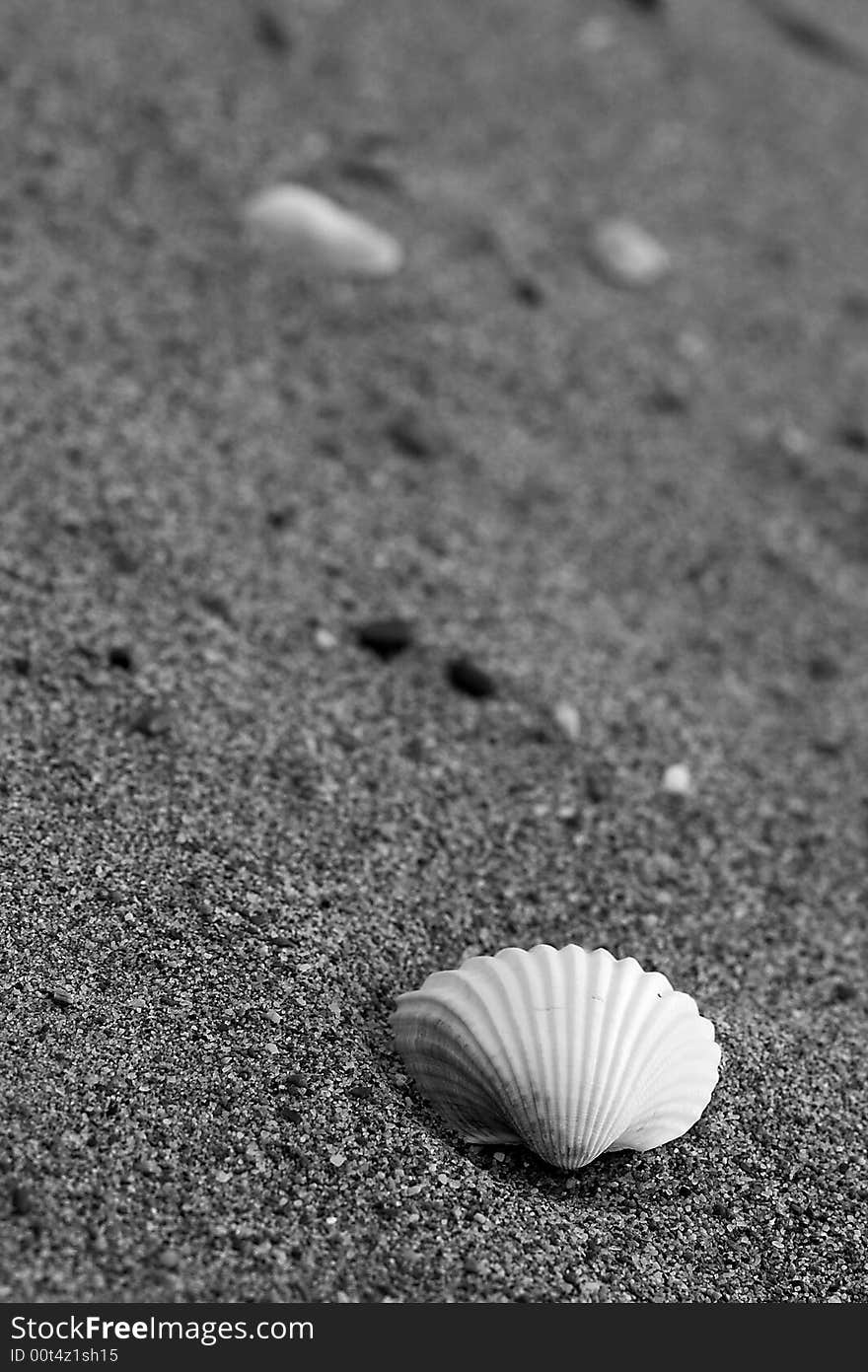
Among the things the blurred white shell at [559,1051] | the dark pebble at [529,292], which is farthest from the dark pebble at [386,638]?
the dark pebble at [529,292]

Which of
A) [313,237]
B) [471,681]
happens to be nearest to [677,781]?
[471,681]

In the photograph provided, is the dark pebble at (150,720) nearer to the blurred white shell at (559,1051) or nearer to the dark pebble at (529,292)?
the blurred white shell at (559,1051)

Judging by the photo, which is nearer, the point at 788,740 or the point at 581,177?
the point at 788,740

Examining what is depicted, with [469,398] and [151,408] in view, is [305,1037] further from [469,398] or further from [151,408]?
[469,398]

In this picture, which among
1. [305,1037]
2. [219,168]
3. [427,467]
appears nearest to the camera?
[305,1037]

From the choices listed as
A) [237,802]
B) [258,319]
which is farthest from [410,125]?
[237,802]

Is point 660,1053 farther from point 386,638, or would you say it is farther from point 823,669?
point 823,669
